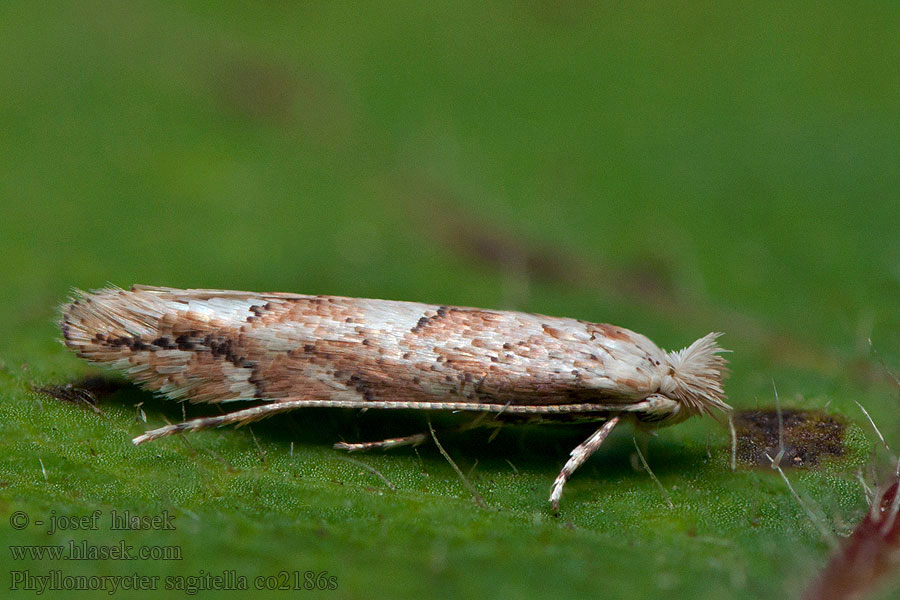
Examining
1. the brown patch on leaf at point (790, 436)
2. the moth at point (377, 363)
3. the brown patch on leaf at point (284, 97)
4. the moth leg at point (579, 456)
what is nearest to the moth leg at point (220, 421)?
the moth at point (377, 363)

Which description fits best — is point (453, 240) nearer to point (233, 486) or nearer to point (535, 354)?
point (535, 354)

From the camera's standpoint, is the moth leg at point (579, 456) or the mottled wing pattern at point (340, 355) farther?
the mottled wing pattern at point (340, 355)

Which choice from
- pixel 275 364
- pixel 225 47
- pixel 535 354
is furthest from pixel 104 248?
pixel 535 354

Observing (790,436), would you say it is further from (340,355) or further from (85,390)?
(85,390)

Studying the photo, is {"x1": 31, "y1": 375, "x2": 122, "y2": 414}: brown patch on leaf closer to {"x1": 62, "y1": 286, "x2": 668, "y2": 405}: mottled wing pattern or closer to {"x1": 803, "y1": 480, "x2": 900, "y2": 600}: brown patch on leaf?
{"x1": 62, "y1": 286, "x2": 668, "y2": 405}: mottled wing pattern

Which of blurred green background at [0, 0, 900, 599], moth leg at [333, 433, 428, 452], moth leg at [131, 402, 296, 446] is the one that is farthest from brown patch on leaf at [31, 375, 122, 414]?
moth leg at [333, 433, 428, 452]

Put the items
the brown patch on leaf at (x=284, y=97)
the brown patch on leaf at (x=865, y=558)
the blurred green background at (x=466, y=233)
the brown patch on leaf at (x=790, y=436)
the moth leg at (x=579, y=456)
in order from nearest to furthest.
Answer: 1. the brown patch on leaf at (x=865, y=558)
2. the blurred green background at (x=466, y=233)
3. the moth leg at (x=579, y=456)
4. the brown patch on leaf at (x=790, y=436)
5. the brown patch on leaf at (x=284, y=97)

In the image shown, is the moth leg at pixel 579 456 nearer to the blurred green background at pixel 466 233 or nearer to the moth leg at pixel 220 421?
the blurred green background at pixel 466 233
